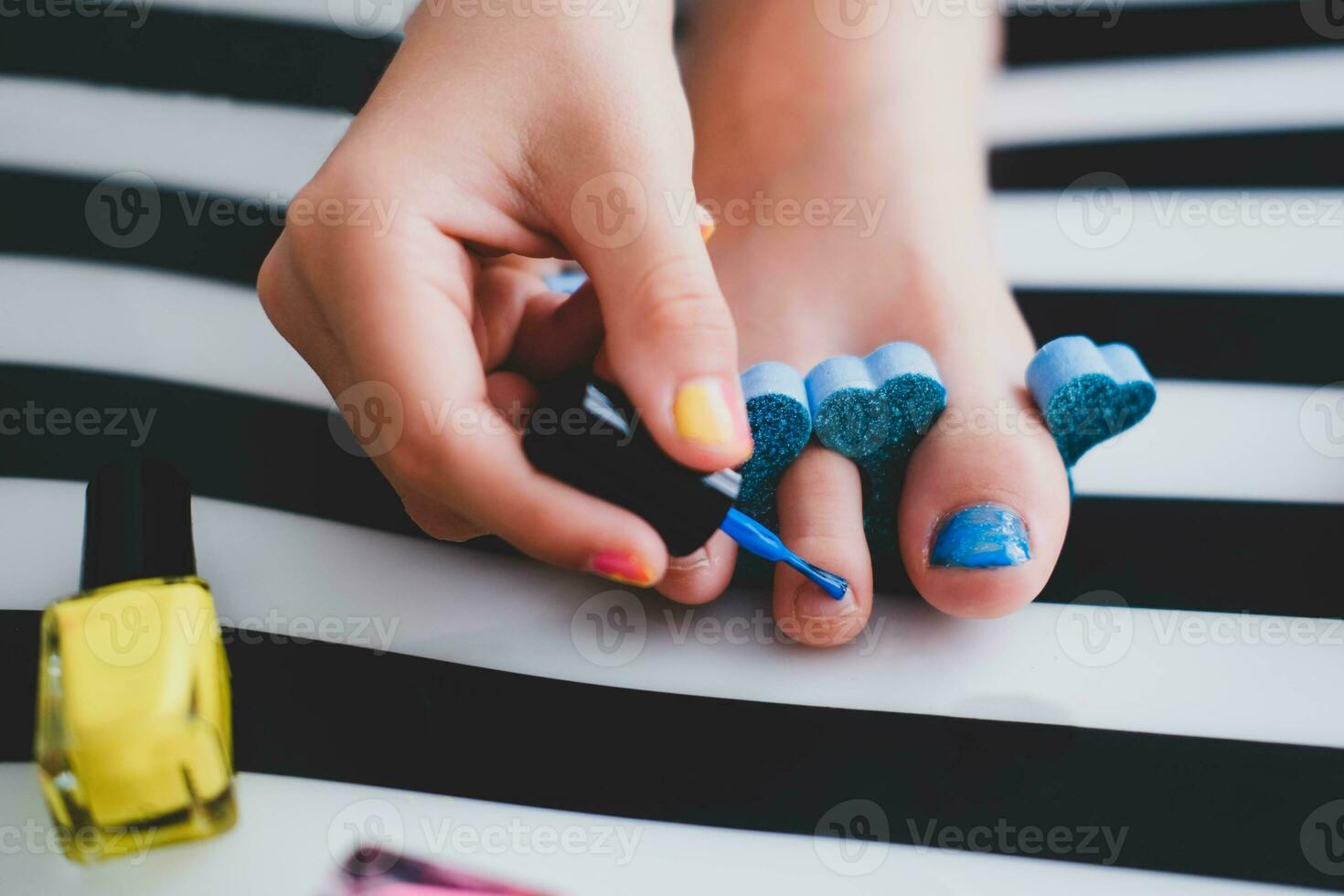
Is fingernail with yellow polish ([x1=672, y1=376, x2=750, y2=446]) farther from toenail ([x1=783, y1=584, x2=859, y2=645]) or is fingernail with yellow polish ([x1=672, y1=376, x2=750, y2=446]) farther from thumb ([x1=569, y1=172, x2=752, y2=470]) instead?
toenail ([x1=783, y1=584, x2=859, y2=645])

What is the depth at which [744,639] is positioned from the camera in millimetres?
713

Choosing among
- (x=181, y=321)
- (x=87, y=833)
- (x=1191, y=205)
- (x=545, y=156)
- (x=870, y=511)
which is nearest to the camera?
(x=87, y=833)

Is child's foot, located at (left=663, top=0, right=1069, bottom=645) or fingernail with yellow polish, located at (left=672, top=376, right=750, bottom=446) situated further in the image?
child's foot, located at (left=663, top=0, right=1069, bottom=645)

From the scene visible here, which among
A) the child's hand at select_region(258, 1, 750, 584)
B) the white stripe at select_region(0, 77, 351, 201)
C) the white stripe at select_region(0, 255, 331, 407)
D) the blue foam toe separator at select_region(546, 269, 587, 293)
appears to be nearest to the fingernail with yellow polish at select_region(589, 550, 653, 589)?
the child's hand at select_region(258, 1, 750, 584)

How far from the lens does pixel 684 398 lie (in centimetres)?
58

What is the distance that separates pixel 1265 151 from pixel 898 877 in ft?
2.97

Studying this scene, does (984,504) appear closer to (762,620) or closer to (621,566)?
(762,620)

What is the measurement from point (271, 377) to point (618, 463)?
0.47 meters

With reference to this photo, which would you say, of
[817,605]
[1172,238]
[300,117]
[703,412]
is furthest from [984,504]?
[300,117]

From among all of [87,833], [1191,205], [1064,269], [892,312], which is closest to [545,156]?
[892,312]

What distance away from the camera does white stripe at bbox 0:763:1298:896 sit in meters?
0.56

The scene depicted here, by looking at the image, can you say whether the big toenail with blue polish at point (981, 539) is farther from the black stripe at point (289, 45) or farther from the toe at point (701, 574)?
the black stripe at point (289, 45)

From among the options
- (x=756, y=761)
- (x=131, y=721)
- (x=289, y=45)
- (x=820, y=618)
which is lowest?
(x=131, y=721)

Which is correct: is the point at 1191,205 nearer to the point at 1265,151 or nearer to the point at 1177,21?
the point at 1265,151
